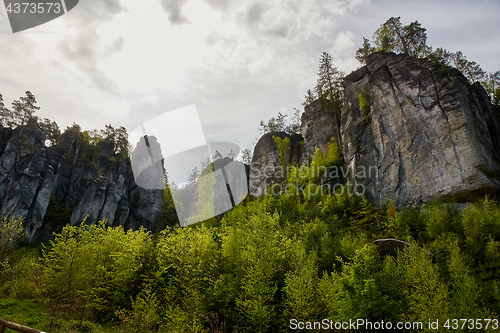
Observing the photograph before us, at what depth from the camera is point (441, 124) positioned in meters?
29.3

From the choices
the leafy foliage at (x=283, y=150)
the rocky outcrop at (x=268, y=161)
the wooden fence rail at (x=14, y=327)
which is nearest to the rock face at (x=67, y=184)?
the rocky outcrop at (x=268, y=161)

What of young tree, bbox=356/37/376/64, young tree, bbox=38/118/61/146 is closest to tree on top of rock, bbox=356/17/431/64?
young tree, bbox=356/37/376/64

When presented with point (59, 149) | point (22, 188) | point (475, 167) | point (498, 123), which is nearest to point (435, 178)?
point (475, 167)

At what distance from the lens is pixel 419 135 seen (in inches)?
1211

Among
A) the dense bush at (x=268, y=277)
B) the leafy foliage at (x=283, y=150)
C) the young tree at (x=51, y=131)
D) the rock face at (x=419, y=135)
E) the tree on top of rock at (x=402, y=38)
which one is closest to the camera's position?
the dense bush at (x=268, y=277)

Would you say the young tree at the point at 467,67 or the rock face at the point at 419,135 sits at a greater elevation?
the young tree at the point at 467,67

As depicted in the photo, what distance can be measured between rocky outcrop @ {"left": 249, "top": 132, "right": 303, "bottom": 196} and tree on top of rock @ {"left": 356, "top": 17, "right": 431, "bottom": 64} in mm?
18712

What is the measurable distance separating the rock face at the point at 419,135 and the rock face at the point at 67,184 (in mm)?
41671

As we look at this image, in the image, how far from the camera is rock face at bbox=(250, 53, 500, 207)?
1055 inches

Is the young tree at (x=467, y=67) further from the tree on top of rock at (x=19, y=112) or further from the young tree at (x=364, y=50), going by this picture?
the tree on top of rock at (x=19, y=112)

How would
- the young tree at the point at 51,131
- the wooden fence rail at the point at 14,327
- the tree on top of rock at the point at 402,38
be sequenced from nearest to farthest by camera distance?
the wooden fence rail at the point at 14,327
the tree on top of rock at the point at 402,38
the young tree at the point at 51,131

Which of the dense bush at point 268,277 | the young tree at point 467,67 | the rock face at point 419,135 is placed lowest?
the dense bush at point 268,277

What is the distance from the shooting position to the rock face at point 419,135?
26.7 meters

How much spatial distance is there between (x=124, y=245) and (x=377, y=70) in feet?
120
